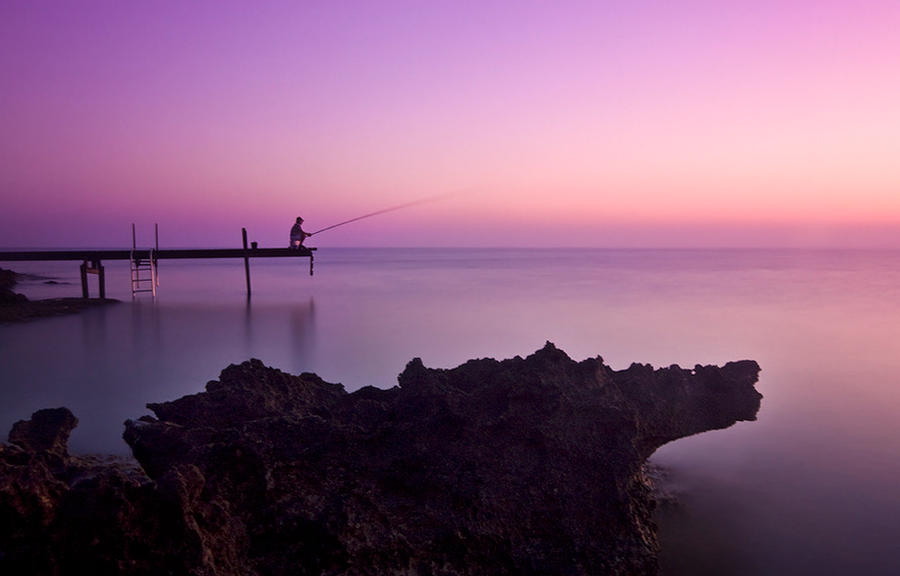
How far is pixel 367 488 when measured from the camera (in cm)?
345

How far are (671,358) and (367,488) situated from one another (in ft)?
34.8

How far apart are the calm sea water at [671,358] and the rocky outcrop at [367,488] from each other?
101 cm

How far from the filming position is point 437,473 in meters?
3.56

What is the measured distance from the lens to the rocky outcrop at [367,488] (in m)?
2.55

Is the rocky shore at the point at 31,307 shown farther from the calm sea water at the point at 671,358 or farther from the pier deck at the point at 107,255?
the pier deck at the point at 107,255

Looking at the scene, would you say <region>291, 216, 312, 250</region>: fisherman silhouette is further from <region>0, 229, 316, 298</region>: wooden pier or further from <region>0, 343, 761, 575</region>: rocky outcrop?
<region>0, 343, 761, 575</region>: rocky outcrop

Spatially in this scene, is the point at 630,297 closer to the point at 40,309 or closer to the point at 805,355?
the point at 805,355

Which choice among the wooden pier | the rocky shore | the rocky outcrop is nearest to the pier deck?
the wooden pier

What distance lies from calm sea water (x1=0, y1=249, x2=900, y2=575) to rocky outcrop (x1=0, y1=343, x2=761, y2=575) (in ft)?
3.33

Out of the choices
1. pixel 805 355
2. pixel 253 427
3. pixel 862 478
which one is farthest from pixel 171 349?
pixel 805 355

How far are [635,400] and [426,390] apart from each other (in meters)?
1.74

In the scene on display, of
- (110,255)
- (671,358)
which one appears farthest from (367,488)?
(110,255)

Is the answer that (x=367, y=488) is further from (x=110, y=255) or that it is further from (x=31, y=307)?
(x=110, y=255)

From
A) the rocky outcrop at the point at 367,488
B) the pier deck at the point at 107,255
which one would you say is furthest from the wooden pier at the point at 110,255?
the rocky outcrop at the point at 367,488
